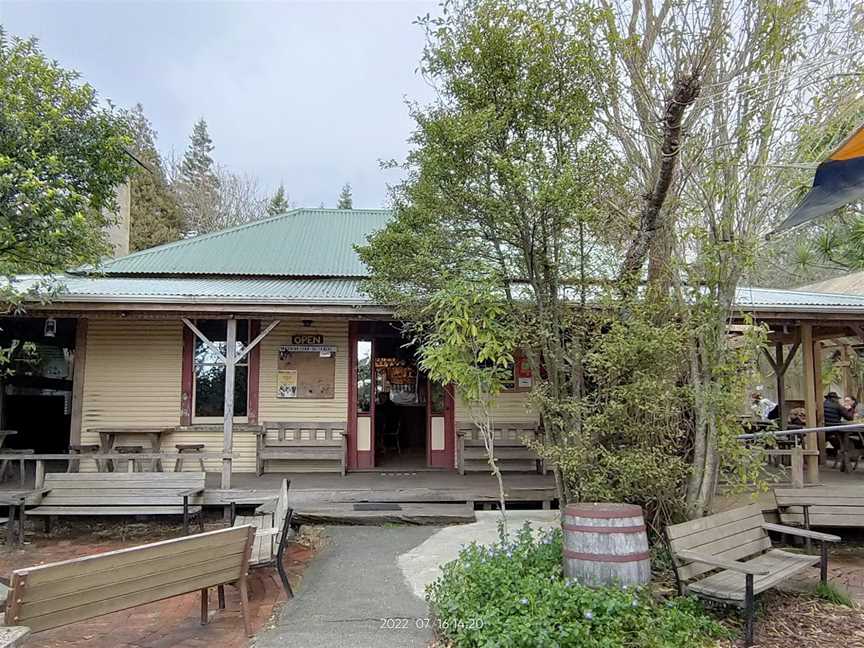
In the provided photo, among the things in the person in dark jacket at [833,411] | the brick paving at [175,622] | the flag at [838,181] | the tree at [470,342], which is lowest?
the brick paving at [175,622]

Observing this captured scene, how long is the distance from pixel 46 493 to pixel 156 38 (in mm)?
9952

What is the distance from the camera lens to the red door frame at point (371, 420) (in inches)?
373

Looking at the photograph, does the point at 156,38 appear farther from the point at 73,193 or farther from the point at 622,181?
the point at 622,181

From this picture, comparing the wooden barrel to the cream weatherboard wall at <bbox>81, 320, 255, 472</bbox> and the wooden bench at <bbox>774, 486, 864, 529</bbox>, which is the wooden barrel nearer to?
the wooden bench at <bbox>774, 486, 864, 529</bbox>

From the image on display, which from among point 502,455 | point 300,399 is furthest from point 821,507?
point 300,399

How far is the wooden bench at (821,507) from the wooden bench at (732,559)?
1.92 meters

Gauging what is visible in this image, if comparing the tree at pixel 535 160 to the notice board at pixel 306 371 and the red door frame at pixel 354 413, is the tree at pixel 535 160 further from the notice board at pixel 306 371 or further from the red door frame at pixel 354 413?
the notice board at pixel 306 371

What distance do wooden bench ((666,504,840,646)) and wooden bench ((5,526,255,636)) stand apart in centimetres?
310

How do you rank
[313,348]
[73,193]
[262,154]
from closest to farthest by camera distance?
[73,193]
[313,348]
[262,154]

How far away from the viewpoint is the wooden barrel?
394cm

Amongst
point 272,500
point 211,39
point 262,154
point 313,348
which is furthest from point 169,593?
point 262,154

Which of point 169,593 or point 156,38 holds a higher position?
point 156,38

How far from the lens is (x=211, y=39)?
39.8 feet

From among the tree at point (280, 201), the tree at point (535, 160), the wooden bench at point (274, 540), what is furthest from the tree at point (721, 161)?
the tree at point (280, 201)
